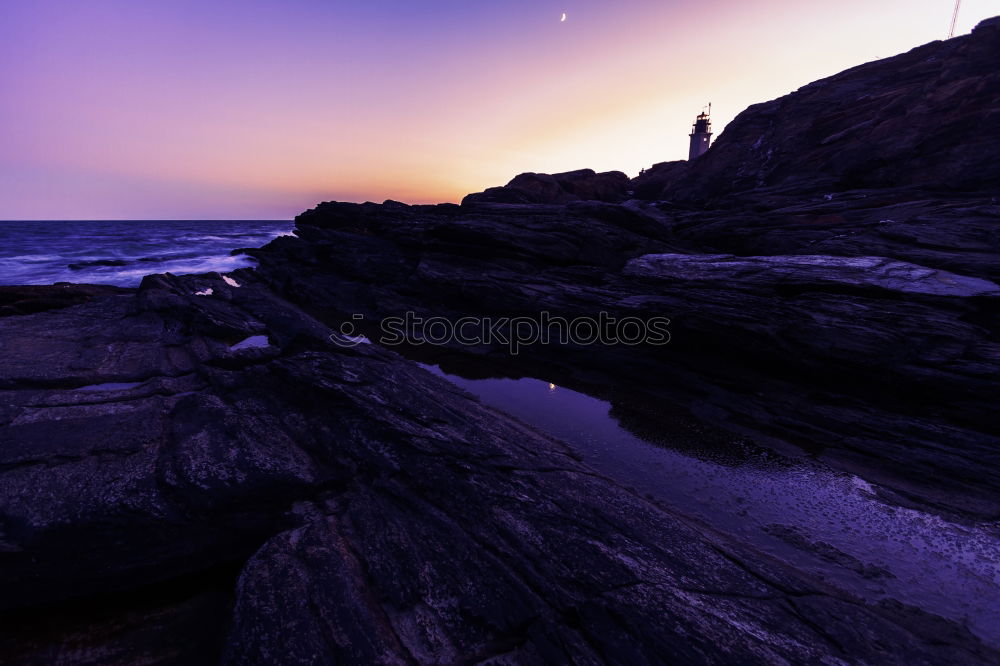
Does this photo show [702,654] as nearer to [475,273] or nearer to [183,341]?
[183,341]

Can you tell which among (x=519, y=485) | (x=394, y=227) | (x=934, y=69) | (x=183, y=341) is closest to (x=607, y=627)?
(x=519, y=485)

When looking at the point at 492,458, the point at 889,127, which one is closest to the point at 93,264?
the point at 492,458

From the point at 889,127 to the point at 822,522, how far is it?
3473 cm

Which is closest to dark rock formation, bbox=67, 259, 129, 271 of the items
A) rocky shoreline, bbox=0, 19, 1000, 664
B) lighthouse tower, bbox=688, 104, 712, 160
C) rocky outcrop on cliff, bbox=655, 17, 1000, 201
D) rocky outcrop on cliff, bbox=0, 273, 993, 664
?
rocky shoreline, bbox=0, 19, 1000, 664

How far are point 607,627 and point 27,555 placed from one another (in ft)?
29.6

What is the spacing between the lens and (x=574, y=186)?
6850 centimetres

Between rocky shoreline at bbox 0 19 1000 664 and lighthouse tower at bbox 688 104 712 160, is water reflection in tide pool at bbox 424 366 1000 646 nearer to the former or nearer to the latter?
rocky shoreline at bbox 0 19 1000 664

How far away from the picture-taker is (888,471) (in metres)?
10.5

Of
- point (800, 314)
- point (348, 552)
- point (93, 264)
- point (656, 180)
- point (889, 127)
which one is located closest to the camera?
Answer: point (348, 552)

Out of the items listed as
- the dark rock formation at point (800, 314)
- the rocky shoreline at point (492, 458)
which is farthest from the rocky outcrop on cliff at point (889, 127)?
the dark rock formation at point (800, 314)

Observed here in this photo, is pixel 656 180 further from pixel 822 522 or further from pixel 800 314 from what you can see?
pixel 822 522

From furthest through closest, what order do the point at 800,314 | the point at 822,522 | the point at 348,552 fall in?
1. the point at 800,314
2. the point at 822,522
3. the point at 348,552

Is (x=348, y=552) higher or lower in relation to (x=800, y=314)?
lower

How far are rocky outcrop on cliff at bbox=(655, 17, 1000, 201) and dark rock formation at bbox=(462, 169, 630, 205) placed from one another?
23.2m
